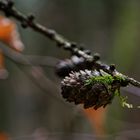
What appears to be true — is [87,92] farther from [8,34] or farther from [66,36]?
[66,36]

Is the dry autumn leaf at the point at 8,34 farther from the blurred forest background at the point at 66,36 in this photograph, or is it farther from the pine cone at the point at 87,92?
the blurred forest background at the point at 66,36

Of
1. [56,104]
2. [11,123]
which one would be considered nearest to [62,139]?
[56,104]

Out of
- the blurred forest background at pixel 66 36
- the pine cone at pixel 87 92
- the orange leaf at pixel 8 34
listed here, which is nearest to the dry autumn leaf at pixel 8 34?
the orange leaf at pixel 8 34

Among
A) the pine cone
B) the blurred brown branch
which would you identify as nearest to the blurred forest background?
the blurred brown branch

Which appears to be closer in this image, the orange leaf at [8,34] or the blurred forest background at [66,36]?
the orange leaf at [8,34]

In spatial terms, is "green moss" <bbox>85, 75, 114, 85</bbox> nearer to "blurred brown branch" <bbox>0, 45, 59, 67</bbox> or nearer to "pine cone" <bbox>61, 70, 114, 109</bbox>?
"pine cone" <bbox>61, 70, 114, 109</bbox>

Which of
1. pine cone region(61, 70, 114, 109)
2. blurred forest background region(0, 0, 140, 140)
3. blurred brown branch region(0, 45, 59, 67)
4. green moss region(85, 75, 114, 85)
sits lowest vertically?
pine cone region(61, 70, 114, 109)

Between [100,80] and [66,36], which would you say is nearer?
[100,80]

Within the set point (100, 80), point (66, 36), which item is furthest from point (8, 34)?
point (66, 36)
